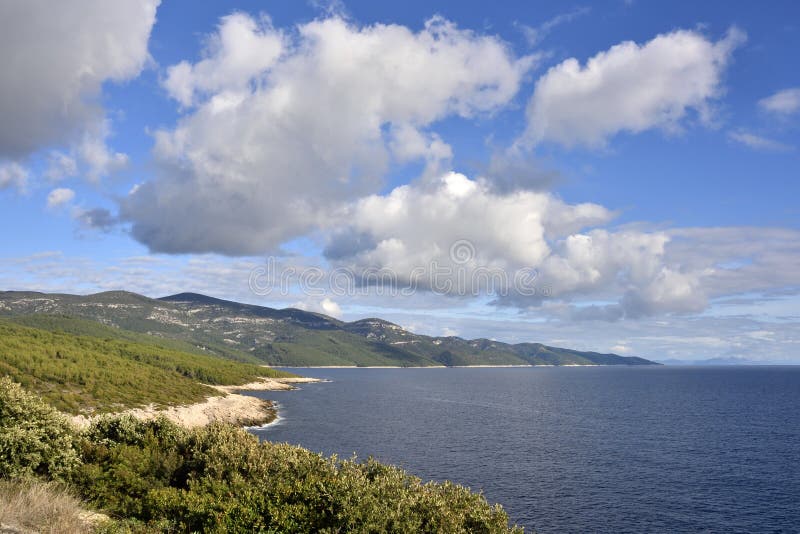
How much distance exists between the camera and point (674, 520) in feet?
199

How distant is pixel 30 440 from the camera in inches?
1336

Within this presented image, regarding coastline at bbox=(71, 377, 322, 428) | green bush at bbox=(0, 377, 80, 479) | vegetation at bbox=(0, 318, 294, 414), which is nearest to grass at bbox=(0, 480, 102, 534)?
green bush at bbox=(0, 377, 80, 479)

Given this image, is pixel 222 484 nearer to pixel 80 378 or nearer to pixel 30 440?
pixel 30 440

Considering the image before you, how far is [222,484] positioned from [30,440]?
45.8ft

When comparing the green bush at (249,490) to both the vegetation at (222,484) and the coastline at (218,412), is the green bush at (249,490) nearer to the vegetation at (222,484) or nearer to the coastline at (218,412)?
the vegetation at (222,484)

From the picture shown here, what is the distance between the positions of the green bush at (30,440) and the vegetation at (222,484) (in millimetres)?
79

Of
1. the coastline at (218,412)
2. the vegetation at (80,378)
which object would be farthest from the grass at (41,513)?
the coastline at (218,412)

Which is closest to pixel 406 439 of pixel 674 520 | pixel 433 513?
pixel 674 520

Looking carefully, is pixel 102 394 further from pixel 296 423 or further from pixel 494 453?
pixel 494 453

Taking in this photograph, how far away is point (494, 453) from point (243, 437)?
225ft

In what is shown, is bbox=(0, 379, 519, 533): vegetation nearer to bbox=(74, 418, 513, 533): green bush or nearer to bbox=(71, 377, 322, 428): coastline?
bbox=(74, 418, 513, 533): green bush

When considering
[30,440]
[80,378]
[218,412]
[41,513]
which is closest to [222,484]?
[41,513]

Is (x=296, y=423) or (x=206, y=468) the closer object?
(x=206, y=468)

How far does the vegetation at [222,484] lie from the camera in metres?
26.5
